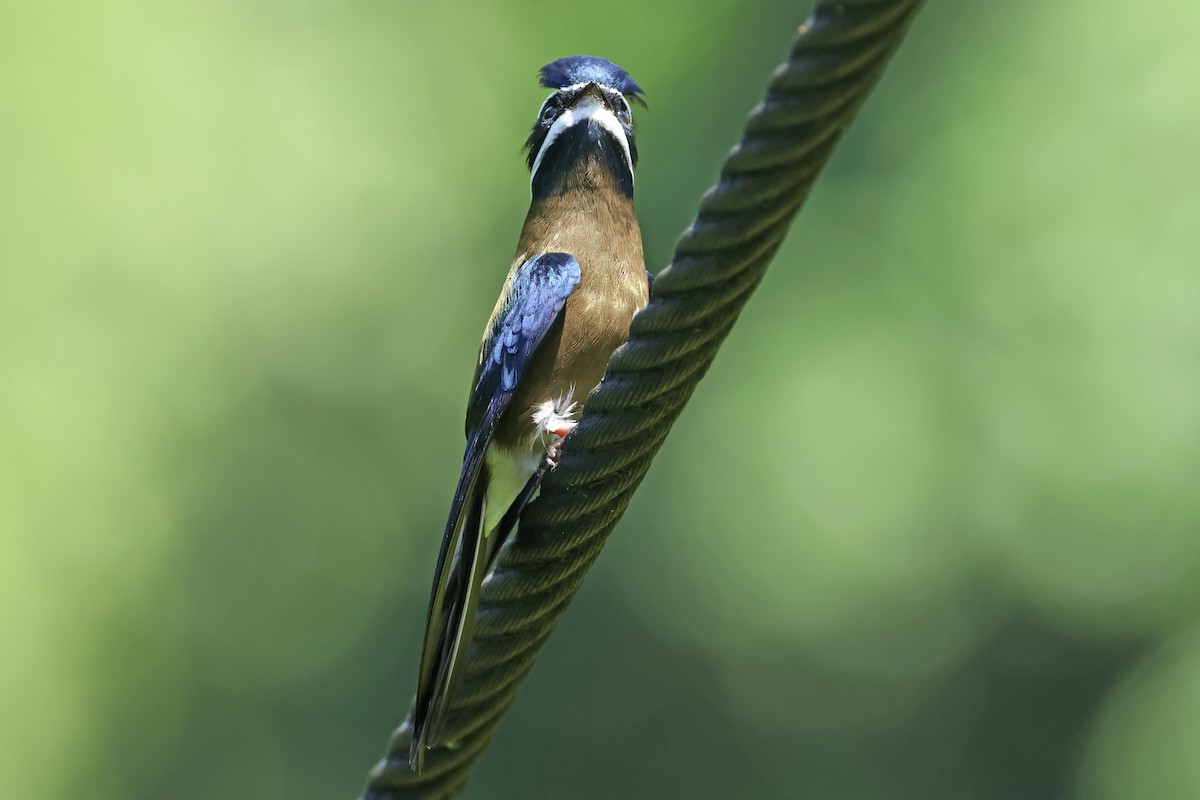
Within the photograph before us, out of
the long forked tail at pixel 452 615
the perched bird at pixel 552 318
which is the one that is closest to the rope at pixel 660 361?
the long forked tail at pixel 452 615

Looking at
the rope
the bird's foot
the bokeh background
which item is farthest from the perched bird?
the bokeh background

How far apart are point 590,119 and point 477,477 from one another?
140cm

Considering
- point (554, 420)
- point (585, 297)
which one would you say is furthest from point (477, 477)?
point (585, 297)

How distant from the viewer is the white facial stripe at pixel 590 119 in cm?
443

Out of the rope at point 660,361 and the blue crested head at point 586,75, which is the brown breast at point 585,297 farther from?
the rope at point 660,361

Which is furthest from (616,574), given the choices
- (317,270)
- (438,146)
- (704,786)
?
(438,146)

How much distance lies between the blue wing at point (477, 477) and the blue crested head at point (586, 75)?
81cm

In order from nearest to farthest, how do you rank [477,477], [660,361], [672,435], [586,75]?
[660,361] < [477,477] < [586,75] < [672,435]

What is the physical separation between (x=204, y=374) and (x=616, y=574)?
495 cm

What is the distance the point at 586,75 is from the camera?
4.63 metres

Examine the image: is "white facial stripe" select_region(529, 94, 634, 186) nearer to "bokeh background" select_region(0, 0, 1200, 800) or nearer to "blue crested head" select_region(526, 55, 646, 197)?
"blue crested head" select_region(526, 55, 646, 197)

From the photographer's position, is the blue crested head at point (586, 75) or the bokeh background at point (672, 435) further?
the bokeh background at point (672, 435)

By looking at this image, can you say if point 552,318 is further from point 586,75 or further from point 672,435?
point 672,435

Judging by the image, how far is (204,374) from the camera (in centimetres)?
1212
